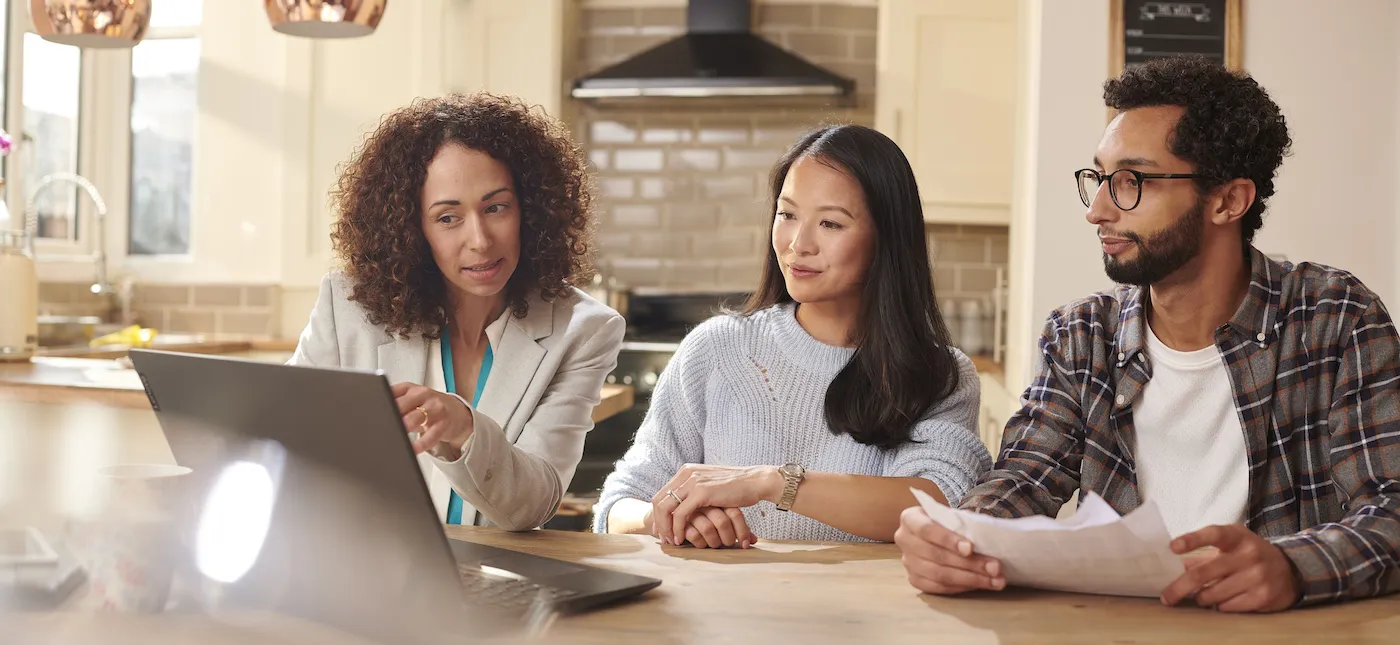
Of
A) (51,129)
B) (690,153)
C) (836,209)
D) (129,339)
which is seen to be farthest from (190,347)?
(836,209)

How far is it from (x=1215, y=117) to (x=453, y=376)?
1.12 meters

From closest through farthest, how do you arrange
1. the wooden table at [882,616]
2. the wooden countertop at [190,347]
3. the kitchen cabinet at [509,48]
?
the wooden table at [882,616], the wooden countertop at [190,347], the kitchen cabinet at [509,48]

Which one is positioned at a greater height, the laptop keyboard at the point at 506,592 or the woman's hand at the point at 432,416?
the woman's hand at the point at 432,416

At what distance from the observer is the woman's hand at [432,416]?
1229 mm

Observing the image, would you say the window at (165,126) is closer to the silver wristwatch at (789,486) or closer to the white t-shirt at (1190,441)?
the silver wristwatch at (789,486)

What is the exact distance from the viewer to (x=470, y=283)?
1706 millimetres

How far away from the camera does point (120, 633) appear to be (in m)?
0.87

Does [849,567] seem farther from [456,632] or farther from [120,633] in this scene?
[120,633]

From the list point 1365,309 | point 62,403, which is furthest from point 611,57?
point 1365,309

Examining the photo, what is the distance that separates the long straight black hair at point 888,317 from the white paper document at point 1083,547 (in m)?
0.50

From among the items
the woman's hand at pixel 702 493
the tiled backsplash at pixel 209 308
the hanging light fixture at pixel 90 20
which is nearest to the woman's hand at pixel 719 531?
the woman's hand at pixel 702 493

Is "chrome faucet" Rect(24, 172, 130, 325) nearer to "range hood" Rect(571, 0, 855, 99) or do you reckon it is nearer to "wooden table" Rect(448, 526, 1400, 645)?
"range hood" Rect(571, 0, 855, 99)

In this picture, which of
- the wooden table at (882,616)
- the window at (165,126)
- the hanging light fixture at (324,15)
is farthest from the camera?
the window at (165,126)

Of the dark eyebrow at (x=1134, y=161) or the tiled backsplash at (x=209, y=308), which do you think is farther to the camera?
the tiled backsplash at (x=209, y=308)
